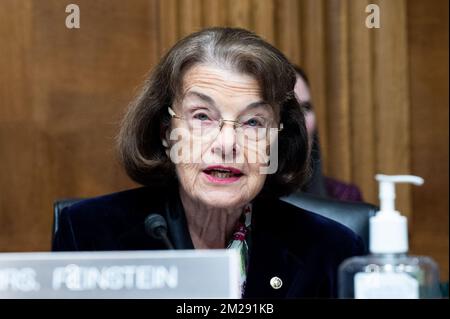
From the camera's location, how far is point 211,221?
857mm

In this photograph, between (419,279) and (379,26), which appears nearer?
(419,279)

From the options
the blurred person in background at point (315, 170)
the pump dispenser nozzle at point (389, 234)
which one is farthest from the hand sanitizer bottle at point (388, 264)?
the blurred person in background at point (315, 170)

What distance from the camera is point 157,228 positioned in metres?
0.81

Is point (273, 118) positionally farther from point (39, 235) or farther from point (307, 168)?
point (39, 235)

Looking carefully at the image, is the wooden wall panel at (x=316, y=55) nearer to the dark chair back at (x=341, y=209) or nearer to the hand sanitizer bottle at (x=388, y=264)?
the dark chair back at (x=341, y=209)

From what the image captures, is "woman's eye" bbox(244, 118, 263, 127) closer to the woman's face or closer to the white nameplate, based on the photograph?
the woman's face

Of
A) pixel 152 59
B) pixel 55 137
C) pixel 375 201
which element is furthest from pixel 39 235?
pixel 375 201

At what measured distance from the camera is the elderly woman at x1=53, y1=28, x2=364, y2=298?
31.4 inches

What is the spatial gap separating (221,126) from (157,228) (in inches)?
4.4

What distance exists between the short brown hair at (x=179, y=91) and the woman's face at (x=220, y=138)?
0.01m

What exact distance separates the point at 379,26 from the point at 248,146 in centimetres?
26

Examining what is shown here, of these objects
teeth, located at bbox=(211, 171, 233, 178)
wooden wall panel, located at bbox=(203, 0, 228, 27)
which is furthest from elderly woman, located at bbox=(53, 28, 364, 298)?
wooden wall panel, located at bbox=(203, 0, 228, 27)

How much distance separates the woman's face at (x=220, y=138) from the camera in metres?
0.79

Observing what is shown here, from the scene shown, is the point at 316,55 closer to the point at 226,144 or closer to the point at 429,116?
the point at 429,116
